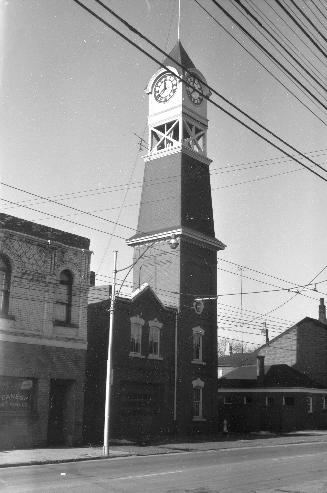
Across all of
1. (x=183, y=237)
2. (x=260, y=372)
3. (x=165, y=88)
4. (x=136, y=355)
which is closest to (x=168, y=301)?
(x=183, y=237)

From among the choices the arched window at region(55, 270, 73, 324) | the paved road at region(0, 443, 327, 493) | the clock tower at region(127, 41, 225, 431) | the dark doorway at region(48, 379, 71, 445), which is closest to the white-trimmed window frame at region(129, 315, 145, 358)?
the clock tower at region(127, 41, 225, 431)

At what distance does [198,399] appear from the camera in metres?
38.7

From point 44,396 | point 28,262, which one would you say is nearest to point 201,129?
point 28,262

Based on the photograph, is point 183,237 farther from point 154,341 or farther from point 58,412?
point 58,412

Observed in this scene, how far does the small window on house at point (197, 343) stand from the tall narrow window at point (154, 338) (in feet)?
12.1

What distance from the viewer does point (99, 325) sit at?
1282 inches

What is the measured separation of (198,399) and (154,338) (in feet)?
20.6

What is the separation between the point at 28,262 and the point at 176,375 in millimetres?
14716

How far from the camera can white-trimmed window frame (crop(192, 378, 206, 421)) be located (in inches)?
1495

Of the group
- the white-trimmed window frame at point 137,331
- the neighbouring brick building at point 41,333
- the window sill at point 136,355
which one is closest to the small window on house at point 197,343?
the white-trimmed window frame at point 137,331

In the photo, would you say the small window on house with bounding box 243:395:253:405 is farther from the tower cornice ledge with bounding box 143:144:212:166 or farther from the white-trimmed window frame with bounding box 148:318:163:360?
the tower cornice ledge with bounding box 143:144:212:166

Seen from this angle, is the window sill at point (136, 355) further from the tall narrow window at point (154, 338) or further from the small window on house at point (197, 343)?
the small window on house at point (197, 343)

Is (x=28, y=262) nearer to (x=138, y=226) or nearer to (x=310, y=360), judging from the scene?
(x=138, y=226)

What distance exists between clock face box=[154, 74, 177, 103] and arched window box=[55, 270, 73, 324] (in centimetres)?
2042
